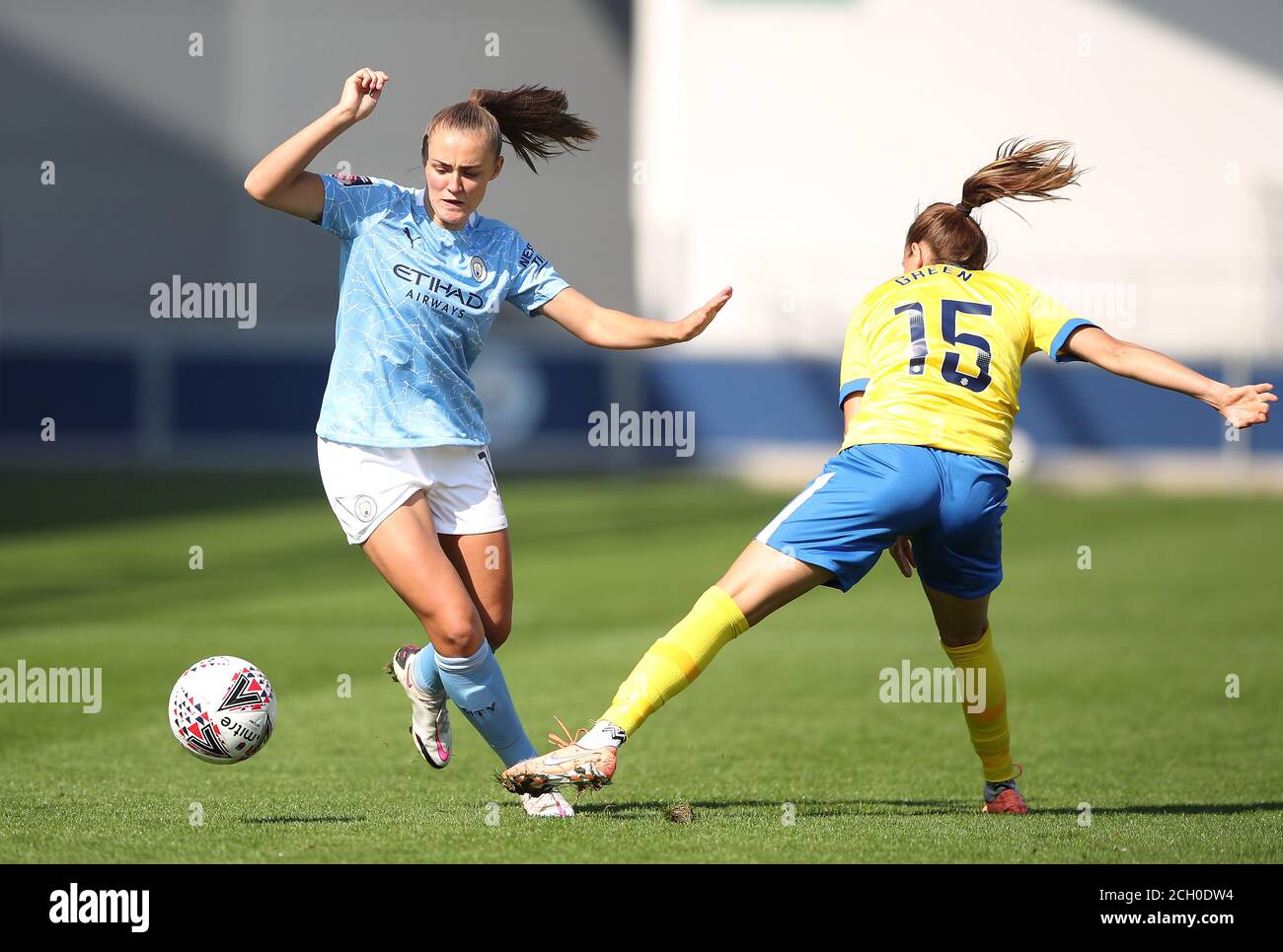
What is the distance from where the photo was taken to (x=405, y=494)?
17.4 feet

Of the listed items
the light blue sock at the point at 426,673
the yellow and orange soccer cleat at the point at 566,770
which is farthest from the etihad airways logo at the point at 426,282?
the yellow and orange soccer cleat at the point at 566,770

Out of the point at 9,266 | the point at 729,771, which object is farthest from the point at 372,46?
the point at 729,771

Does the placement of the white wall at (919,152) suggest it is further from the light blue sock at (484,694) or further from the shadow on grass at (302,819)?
the shadow on grass at (302,819)

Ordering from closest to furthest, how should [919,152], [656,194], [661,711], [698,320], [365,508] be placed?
[698,320], [365,508], [661,711], [919,152], [656,194]

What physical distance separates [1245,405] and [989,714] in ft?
4.94

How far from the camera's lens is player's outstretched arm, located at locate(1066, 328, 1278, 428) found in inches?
195

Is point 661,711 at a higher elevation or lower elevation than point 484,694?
lower

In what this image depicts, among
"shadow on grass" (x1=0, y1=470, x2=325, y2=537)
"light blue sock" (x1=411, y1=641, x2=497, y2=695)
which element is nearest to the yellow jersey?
"light blue sock" (x1=411, y1=641, x2=497, y2=695)

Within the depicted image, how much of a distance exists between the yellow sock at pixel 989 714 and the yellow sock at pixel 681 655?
107 centimetres

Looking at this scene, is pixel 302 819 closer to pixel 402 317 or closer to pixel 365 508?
pixel 365 508

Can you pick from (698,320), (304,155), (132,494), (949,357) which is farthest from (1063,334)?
(132,494)

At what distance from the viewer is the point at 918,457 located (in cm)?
518

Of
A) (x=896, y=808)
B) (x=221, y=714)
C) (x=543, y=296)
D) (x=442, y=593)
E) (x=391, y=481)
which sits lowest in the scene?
(x=896, y=808)

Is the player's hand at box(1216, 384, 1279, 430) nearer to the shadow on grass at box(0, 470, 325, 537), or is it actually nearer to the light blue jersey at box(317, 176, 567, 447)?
the light blue jersey at box(317, 176, 567, 447)
